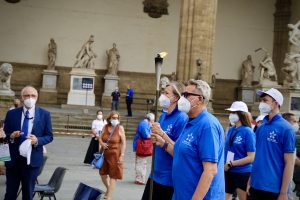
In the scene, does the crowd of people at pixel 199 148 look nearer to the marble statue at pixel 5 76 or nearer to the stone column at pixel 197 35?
the stone column at pixel 197 35

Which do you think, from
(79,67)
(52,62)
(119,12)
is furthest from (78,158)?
(119,12)

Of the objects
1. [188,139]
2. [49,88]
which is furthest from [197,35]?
[188,139]

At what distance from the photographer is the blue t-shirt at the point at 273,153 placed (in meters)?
5.43

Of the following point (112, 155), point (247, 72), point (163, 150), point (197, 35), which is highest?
point (197, 35)

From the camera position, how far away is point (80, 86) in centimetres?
2761

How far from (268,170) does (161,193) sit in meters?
1.07

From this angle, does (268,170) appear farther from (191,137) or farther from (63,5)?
(63,5)

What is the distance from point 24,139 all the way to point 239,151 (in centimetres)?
264

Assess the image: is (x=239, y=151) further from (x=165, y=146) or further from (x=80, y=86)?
(x=80, y=86)

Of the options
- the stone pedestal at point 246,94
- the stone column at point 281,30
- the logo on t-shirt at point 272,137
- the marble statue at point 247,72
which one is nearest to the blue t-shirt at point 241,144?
the logo on t-shirt at point 272,137

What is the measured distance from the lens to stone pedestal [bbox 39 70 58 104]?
30172 mm

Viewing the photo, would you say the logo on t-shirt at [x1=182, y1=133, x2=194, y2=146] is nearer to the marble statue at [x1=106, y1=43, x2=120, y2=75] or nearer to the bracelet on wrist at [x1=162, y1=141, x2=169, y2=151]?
the bracelet on wrist at [x1=162, y1=141, x2=169, y2=151]

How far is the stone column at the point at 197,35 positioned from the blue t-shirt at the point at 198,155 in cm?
1795

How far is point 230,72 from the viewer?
34.1m
